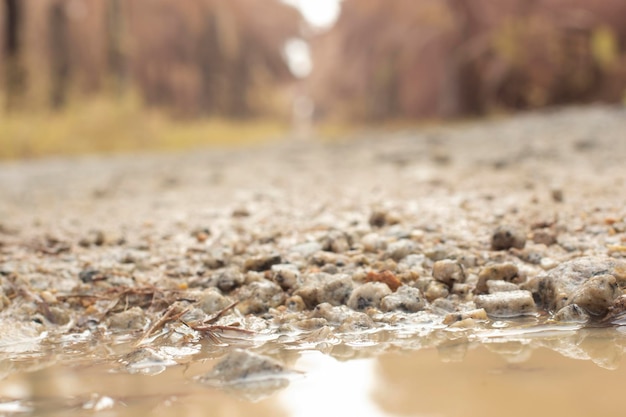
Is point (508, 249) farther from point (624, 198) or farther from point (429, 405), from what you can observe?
point (429, 405)

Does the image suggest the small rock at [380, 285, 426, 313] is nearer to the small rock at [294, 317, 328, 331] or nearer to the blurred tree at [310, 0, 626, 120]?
the small rock at [294, 317, 328, 331]

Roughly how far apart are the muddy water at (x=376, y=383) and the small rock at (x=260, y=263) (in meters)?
0.52

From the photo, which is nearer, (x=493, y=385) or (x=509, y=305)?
(x=493, y=385)

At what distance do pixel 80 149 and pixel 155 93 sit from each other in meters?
9.85

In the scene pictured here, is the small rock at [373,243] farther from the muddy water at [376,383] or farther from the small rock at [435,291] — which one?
the muddy water at [376,383]

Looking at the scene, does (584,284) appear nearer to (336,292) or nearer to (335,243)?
(336,292)

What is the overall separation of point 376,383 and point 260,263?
0.82 meters

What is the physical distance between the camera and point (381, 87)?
14281mm

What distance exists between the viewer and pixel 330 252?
2.06m

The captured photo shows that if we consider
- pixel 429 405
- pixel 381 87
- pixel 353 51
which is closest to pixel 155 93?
pixel 353 51

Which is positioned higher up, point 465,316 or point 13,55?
point 13,55

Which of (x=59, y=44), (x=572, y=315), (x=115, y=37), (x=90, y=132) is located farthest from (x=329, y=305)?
→ (x=59, y=44)

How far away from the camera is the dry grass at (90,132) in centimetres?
862

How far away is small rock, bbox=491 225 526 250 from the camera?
1.96 metres
